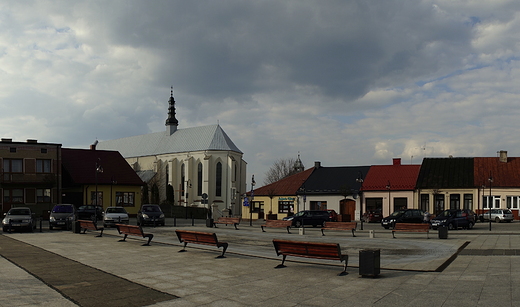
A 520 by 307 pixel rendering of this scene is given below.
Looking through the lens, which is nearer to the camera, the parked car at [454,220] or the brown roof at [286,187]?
the parked car at [454,220]

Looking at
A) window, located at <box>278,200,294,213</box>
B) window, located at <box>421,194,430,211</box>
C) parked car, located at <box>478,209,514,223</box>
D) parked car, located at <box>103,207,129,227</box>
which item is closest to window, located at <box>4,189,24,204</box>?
parked car, located at <box>103,207,129,227</box>

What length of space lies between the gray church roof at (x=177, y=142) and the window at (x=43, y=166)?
34846 mm

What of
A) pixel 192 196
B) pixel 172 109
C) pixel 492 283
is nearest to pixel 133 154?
pixel 172 109

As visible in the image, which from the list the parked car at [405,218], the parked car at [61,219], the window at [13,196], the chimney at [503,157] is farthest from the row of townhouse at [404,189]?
the parked car at [61,219]

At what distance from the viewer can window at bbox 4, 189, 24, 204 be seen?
4741 centimetres

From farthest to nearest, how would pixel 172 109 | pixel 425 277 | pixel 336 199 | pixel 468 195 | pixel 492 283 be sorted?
pixel 172 109 < pixel 336 199 < pixel 468 195 < pixel 425 277 < pixel 492 283

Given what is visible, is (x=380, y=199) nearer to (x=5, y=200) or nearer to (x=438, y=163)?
(x=438, y=163)

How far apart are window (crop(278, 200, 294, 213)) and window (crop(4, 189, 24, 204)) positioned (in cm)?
2830

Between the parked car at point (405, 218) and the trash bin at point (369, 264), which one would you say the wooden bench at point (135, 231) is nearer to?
the trash bin at point (369, 264)

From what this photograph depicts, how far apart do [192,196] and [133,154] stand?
21405mm

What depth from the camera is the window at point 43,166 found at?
49.1 meters

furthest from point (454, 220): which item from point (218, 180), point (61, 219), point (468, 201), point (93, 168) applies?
point (218, 180)

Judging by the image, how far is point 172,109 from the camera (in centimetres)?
9494

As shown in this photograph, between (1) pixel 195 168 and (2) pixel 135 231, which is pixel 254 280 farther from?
(1) pixel 195 168
